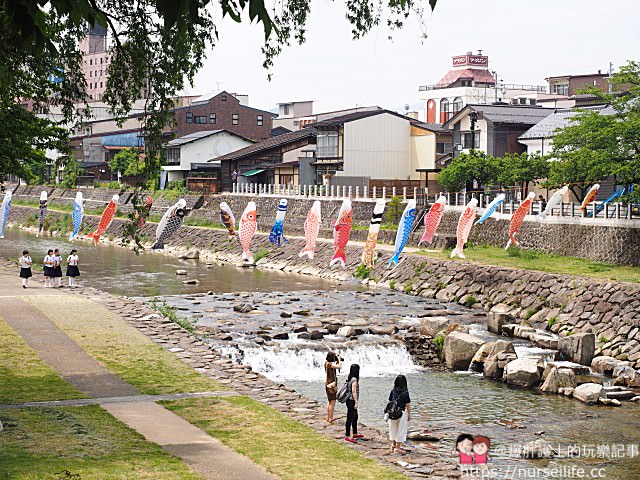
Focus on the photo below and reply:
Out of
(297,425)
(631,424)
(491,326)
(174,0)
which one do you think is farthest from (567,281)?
(174,0)

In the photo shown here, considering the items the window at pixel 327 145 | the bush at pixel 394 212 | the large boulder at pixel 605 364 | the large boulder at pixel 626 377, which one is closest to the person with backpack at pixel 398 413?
the large boulder at pixel 626 377

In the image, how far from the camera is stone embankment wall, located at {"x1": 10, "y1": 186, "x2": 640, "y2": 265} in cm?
3959

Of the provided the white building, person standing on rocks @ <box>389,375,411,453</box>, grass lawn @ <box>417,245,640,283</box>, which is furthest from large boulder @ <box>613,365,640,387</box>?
the white building

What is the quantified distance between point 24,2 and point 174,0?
1.53 m

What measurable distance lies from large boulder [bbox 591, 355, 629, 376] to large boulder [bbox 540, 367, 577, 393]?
2746mm

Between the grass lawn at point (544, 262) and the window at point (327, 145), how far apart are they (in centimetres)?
2651

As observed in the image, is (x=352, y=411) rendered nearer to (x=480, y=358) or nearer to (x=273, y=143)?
(x=480, y=358)

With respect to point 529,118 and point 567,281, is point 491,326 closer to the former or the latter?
point 567,281

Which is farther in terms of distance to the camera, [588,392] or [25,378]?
[588,392]

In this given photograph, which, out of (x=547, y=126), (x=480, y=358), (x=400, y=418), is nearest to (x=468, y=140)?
(x=547, y=126)

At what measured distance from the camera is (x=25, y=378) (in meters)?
19.6

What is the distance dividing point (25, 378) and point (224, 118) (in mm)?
80133

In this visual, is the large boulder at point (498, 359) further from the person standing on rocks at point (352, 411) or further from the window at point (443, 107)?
the window at point (443, 107)

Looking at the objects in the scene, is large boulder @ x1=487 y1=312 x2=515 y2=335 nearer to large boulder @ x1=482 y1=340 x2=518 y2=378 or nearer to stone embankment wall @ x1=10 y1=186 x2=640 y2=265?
large boulder @ x1=482 y1=340 x2=518 y2=378
